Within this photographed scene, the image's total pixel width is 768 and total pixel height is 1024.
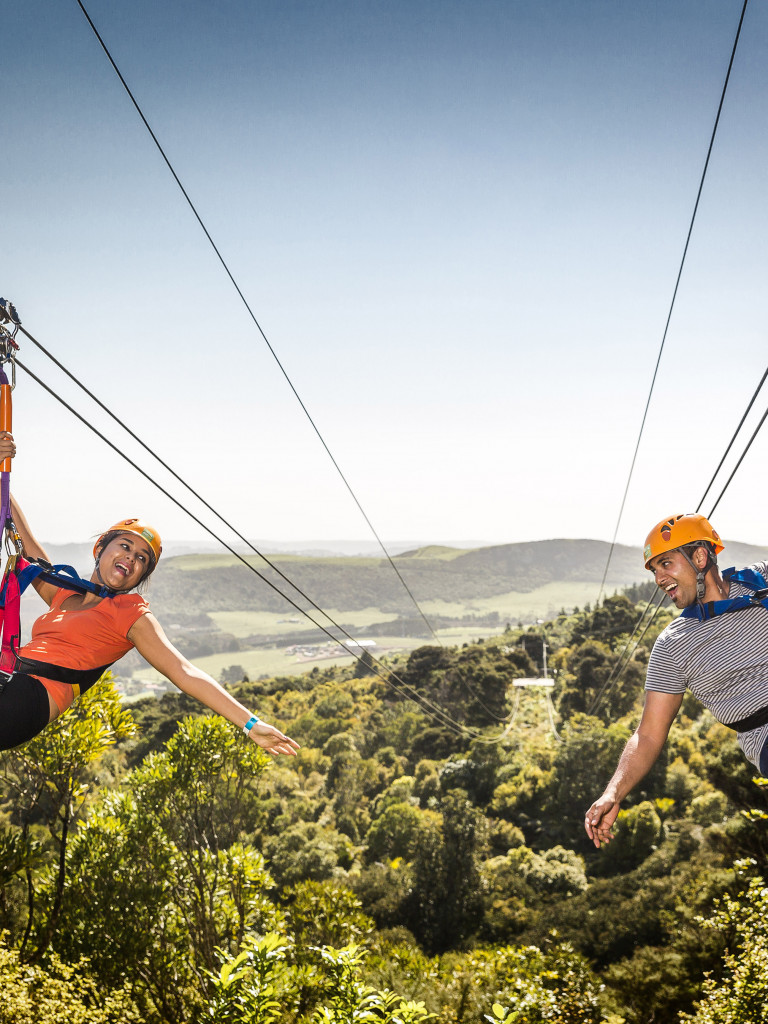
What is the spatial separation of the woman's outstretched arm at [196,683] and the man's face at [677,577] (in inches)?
78.0

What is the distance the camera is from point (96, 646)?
346cm

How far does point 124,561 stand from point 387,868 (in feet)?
98.5

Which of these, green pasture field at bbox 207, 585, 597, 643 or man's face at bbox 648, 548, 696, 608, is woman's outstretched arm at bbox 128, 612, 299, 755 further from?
green pasture field at bbox 207, 585, 597, 643

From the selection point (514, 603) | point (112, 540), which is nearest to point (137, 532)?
point (112, 540)

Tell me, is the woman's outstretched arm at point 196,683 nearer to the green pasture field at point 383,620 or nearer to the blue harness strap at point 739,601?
the blue harness strap at point 739,601

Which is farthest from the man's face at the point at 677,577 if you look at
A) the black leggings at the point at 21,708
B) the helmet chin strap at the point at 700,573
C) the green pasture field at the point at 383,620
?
the green pasture field at the point at 383,620

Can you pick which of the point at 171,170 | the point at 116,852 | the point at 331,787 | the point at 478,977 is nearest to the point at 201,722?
the point at 116,852

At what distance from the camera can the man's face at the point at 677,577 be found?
326 centimetres

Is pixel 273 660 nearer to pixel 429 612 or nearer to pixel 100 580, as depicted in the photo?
pixel 429 612

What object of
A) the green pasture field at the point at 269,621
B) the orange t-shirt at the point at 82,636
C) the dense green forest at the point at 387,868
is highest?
the orange t-shirt at the point at 82,636

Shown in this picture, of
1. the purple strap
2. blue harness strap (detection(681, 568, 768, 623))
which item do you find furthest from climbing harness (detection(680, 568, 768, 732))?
the purple strap

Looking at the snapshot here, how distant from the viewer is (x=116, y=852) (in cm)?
1314

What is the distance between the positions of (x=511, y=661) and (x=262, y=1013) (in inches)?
2244

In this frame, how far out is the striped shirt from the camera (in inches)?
116
